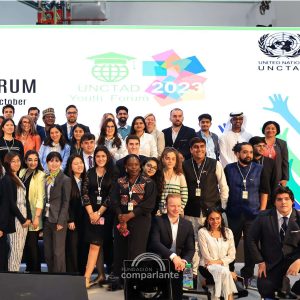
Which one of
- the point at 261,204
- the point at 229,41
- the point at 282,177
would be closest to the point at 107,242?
the point at 261,204

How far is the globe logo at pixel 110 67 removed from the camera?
25.1 feet

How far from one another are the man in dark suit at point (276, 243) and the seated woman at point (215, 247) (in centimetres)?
31

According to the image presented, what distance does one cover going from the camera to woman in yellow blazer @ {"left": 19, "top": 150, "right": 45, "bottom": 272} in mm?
5777

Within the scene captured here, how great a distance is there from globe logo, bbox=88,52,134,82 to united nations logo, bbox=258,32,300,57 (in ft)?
5.44

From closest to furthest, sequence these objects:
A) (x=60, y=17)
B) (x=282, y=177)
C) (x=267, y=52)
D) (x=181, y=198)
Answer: (x=181, y=198) → (x=282, y=177) → (x=267, y=52) → (x=60, y=17)

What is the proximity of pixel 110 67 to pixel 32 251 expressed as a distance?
274cm

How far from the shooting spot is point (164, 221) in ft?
17.4

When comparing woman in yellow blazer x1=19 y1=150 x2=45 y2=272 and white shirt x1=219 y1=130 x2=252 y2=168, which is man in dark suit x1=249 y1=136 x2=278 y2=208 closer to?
white shirt x1=219 y1=130 x2=252 y2=168

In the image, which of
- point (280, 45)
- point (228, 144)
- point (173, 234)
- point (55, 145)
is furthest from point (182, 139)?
point (280, 45)

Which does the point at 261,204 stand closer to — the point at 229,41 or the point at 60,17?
the point at 229,41

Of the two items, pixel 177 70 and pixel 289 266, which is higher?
pixel 177 70

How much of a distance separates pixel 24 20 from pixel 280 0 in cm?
407

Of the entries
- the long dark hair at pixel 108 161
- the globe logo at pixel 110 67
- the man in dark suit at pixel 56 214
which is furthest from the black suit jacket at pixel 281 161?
the man in dark suit at pixel 56 214

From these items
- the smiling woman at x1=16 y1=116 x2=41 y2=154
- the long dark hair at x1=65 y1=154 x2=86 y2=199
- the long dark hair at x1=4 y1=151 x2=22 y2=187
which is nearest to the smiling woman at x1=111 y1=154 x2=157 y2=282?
the long dark hair at x1=65 y1=154 x2=86 y2=199
